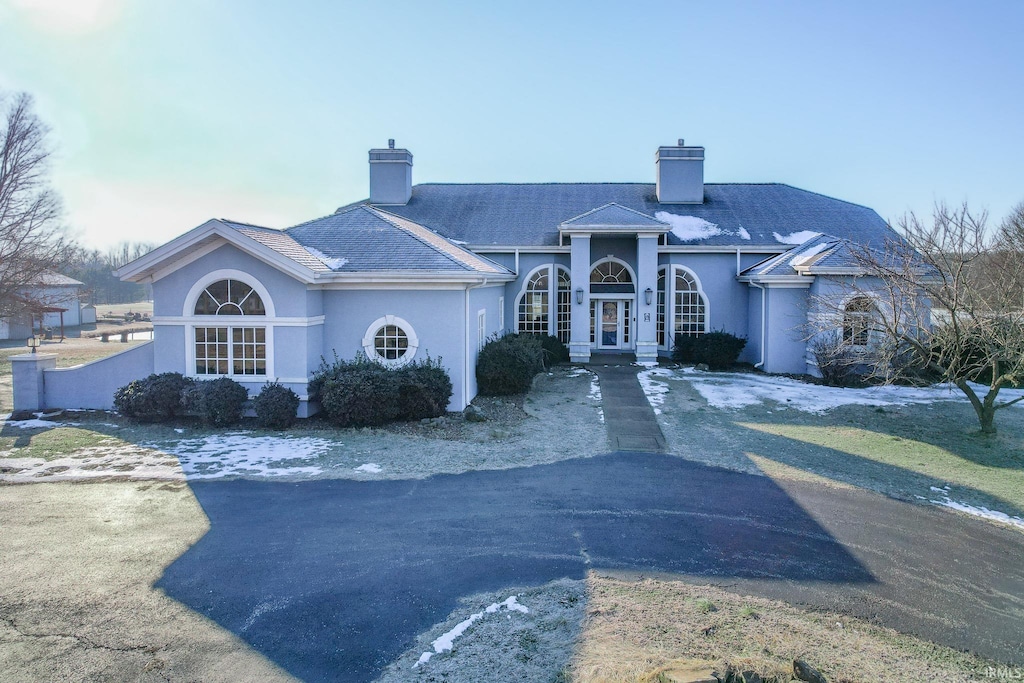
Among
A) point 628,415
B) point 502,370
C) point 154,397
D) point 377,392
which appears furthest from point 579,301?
point 154,397

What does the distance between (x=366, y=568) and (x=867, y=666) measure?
14.6 feet

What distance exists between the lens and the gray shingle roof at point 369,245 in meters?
13.9

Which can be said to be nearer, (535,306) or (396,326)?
(396,326)

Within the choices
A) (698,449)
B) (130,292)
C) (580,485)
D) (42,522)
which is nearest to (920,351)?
(698,449)

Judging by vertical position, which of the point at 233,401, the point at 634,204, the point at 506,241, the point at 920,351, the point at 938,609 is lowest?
the point at 938,609

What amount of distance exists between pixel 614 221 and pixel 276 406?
41.5ft

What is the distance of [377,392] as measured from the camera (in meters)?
12.8

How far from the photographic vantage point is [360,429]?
12750mm

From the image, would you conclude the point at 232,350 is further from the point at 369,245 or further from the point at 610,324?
the point at 610,324

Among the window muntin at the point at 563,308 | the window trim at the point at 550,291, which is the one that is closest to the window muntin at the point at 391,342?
the window trim at the point at 550,291

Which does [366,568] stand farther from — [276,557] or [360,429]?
[360,429]

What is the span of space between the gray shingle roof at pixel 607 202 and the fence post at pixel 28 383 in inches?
503

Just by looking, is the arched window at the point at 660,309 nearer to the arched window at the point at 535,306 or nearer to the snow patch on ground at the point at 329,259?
the arched window at the point at 535,306

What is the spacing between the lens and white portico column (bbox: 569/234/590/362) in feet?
70.7
